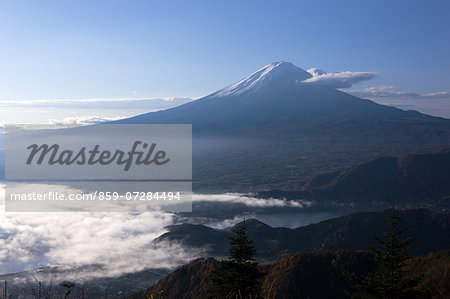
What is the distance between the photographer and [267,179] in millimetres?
154875

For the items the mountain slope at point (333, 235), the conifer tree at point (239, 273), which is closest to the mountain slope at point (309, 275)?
the mountain slope at point (333, 235)

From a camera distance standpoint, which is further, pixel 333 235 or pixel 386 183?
pixel 386 183

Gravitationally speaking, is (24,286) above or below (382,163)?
below

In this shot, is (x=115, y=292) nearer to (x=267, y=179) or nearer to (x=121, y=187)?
(x=267, y=179)

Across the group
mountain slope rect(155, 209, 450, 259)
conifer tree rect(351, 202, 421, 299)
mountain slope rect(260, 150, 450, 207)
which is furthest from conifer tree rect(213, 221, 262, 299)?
mountain slope rect(260, 150, 450, 207)

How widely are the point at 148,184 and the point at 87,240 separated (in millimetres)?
68961

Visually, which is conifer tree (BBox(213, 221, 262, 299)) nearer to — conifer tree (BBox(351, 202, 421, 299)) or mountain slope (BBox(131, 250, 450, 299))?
conifer tree (BBox(351, 202, 421, 299))

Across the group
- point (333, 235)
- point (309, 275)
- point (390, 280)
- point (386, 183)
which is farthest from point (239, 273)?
point (386, 183)

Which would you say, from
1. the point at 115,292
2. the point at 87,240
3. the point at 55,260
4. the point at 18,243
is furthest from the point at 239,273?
the point at 18,243

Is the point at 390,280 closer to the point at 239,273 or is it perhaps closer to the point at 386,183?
the point at 239,273

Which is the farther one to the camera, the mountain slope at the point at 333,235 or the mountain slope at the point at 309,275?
the mountain slope at the point at 333,235

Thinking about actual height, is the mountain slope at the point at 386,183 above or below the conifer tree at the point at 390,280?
below

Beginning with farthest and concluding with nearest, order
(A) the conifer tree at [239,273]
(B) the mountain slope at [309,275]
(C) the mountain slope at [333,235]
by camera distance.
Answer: (C) the mountain slope at [333,235], (B) the mountain slope at [309,275], (A) the conifer tree at [239,273]

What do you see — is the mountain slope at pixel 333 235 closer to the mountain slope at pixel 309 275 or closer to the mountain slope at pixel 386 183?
the mountain slope at pixel 309 275
